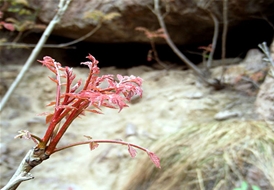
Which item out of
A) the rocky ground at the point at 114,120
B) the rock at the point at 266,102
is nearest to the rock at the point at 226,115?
the rocky ground at the point at 114,120

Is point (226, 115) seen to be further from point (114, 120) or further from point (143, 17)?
point (143, 17)

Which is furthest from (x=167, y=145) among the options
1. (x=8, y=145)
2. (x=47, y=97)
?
(x=47, y=97)

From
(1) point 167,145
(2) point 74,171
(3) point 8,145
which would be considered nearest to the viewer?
(1) point 167,145

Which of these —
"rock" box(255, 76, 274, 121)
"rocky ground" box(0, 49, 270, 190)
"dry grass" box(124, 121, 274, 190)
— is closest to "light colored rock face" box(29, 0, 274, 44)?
"rocky ground" box(0, 49, 270, 190)

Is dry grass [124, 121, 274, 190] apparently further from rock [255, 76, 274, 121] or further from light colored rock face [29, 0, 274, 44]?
light colored rock face [29, 0, 274, 44]

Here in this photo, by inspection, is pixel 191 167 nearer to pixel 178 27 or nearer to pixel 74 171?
pixel 74 171
